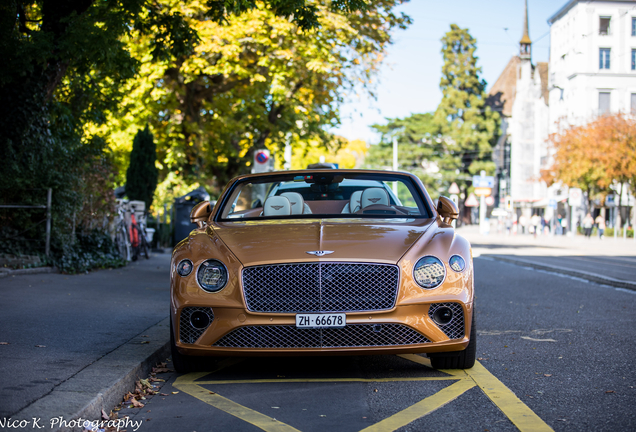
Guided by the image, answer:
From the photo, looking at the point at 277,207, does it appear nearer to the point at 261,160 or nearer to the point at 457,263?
the point at 457,263

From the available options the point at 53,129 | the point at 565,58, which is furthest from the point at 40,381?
the point at 565,58

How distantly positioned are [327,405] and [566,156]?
52.0 metres

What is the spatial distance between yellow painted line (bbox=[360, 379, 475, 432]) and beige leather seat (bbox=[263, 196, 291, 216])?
2170 millimetres

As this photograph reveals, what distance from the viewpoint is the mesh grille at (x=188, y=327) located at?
5.14 meters

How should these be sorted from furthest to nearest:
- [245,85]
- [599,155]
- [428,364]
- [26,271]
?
1. [599,155]
2. [245,85]
3. [26,271]
4. [428,364]

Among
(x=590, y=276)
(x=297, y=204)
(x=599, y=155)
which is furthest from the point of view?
(x=599, y=155)

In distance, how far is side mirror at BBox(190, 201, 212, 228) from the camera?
6.39m

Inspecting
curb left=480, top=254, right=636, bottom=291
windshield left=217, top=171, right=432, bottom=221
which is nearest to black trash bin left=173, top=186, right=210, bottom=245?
curb left=480, top=254, right=636, bottom=291

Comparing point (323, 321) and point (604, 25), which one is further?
point (604, 25)

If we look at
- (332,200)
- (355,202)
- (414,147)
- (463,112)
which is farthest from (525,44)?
(355,202)

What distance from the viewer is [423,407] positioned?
4.49 meters

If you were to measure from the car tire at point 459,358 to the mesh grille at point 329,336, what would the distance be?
53 centimetres

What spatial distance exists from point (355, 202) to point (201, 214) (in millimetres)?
1389

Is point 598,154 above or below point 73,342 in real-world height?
above
